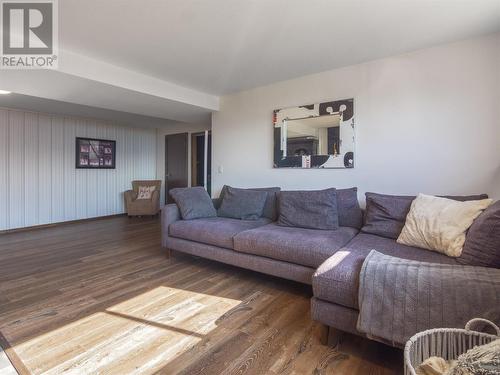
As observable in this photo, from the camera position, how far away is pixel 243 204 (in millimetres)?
3223

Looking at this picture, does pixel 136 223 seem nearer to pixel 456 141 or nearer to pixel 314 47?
pixel 314 47

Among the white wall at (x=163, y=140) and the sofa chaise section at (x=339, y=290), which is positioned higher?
the white wall at (x=163, y=140)

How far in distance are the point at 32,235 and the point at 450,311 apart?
533cm

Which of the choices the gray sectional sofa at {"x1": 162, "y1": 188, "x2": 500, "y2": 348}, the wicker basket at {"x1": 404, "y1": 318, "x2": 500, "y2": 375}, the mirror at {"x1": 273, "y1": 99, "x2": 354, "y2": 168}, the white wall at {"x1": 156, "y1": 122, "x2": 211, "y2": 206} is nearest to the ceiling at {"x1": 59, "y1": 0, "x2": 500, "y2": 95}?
the mirror at {"x1": 273, "y1": 99, "x2": 354, "y2": 168}

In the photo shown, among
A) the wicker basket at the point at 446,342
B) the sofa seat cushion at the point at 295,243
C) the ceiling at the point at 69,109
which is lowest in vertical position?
the wicker basket at the point at 446,342

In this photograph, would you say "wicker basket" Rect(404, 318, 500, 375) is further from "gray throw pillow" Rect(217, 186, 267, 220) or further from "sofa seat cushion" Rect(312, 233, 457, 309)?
"gray throw pillow" Rect(217, 186, 267, 220)

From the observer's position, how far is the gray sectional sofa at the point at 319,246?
1.52 m

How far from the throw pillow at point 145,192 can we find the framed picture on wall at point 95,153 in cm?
75

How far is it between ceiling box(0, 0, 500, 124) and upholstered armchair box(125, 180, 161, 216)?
280 centimetres

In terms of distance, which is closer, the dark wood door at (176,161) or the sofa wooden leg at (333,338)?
the sofa wooden leg at (333,338)

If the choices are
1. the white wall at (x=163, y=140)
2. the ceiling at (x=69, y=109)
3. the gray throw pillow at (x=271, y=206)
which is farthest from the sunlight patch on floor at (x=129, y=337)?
the white wall at (x=163, y=140)

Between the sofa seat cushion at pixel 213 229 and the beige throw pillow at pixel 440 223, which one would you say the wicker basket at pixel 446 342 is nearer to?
the beige throw pillow at pixel 440 223

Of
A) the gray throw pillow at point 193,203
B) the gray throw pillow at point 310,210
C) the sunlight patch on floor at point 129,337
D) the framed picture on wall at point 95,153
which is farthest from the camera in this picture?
the framed picture on wall at point 95,153

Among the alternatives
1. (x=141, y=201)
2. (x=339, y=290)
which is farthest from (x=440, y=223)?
(x=141, y=201)
